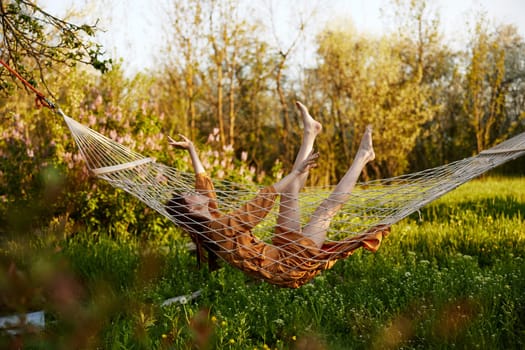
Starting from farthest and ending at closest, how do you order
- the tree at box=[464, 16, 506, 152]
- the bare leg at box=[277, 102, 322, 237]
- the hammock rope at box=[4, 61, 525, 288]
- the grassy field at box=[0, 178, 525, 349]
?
the tree at box=[464, 16, 506, 152] < the bare leg at box=[277, 102, 322, 237] < the grassy field at box=[0, 178, 525, 349] < the hammock rope at box=[4, 61, 525, 288]

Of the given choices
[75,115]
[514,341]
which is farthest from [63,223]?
[75,115]

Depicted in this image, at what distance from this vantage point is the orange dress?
197 cm

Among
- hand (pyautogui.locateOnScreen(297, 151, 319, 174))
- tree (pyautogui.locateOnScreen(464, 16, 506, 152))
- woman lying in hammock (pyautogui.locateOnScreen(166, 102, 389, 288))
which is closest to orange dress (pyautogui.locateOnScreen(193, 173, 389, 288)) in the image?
woman lying in hammock (pyautogui.locateOnScreen(166, 102, 389, 288))

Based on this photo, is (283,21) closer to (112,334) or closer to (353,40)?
(353,40)

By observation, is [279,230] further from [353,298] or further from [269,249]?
[353,298]

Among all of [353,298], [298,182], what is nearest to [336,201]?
[298,182]

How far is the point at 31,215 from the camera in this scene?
1.83ft

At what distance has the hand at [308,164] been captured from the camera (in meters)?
2.01

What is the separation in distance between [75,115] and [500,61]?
609 centimetres

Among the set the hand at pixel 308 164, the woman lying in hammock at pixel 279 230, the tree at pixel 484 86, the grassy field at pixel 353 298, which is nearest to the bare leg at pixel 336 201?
the woman lying in hammock at pixel 279 230

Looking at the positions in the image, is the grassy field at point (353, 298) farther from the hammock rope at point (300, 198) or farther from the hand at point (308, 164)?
the hand at point (308, 164)

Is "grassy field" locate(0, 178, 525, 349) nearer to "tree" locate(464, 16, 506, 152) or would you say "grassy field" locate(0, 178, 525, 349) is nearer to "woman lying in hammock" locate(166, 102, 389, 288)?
"woman lying in hammock" locate(166, 102, 389, 288)

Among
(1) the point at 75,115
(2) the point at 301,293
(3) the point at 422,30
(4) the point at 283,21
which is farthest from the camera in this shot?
(3) the point at 422,30

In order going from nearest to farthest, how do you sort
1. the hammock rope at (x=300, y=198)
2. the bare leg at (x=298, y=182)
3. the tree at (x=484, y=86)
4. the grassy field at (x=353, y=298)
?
the hammock rope at (x=300, y=198)
the grassy field at (x=353, y=298)
the bare leg at (x=298, y=182)
the tree at (x=484, y=86)
